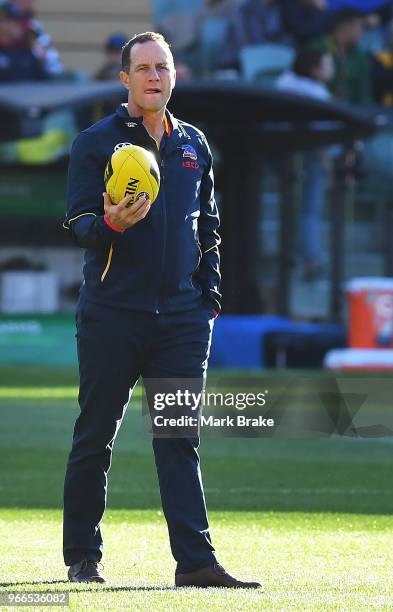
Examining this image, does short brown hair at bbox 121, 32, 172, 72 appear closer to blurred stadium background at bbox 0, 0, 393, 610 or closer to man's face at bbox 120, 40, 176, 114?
man's face at bbox 120, 40, 176, 114

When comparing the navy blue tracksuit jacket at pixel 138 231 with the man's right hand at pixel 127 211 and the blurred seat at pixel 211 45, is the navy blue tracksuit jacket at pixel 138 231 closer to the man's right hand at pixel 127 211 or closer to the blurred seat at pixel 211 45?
the man's right hand at pixel 127 211

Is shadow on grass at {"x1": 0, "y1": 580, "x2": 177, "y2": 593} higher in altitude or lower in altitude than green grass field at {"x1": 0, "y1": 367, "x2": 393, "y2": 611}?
higher

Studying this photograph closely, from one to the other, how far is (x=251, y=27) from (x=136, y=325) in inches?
764

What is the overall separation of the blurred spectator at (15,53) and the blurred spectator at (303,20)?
4051mm

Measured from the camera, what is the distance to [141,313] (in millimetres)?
6488

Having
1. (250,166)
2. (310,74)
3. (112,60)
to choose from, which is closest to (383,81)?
(310,74)

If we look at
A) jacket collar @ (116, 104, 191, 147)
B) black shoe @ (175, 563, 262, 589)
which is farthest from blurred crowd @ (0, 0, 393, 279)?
black shoe @ (175, 563, 262, 589)

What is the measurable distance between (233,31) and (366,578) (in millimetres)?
19305

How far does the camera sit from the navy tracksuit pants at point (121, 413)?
21.1 ft

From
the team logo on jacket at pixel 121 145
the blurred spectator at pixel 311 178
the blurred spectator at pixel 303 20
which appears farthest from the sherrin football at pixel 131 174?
the blurred spectator at pixel 303 20

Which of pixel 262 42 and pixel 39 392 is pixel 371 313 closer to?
pixel 262 42

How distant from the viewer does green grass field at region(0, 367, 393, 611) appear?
20.7 ft

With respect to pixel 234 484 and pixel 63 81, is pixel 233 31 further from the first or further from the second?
pixel 234 484

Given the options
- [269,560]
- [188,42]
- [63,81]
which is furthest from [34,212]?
[269,560]
